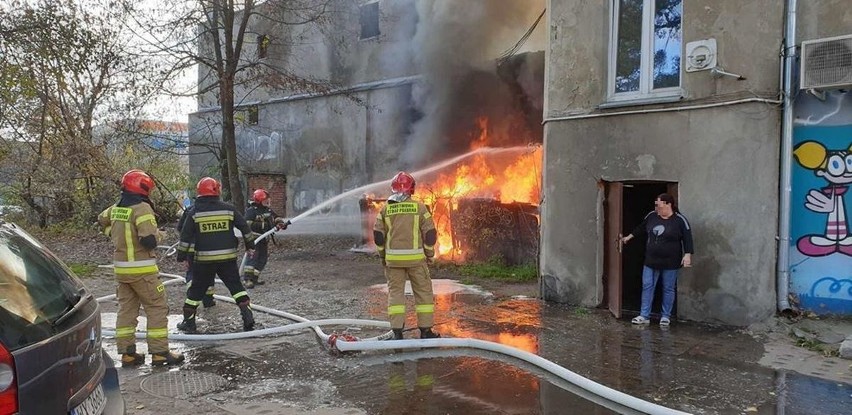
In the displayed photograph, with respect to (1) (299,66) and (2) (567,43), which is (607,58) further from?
(1) (299,66)

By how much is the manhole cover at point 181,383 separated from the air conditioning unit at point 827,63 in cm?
629

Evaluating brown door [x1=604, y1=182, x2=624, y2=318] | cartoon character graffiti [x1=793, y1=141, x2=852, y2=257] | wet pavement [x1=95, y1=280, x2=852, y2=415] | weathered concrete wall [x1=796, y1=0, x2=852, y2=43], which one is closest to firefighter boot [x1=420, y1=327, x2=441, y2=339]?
wet pavement [x1=95, y1=280, x2=852, y2=415]

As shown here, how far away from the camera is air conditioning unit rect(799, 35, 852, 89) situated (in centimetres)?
580

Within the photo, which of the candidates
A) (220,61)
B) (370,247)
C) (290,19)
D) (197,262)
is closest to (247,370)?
(197,262)

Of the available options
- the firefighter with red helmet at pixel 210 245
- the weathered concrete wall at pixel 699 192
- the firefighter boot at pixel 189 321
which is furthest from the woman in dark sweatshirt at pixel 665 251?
the firefighter boot at pixel 189 321

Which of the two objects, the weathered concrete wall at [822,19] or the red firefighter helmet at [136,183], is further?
the weathered concrete wall at [822,19]

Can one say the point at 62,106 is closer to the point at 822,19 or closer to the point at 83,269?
the point at 83,269

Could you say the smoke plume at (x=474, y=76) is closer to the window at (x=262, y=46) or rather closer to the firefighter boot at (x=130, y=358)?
the window at (x=262, y=46)

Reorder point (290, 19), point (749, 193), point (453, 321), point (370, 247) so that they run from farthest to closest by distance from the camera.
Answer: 1. point (290, 19)
2. point (370, 247)
3. point (453, 321)
4. point (749, 193)

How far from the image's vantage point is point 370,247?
550 inches

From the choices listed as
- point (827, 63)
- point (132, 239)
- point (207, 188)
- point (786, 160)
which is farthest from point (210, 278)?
point (827, 63)

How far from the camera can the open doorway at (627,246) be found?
23.7 feet

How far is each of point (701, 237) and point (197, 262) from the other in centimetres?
565

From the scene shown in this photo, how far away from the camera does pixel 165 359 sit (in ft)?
18.2
